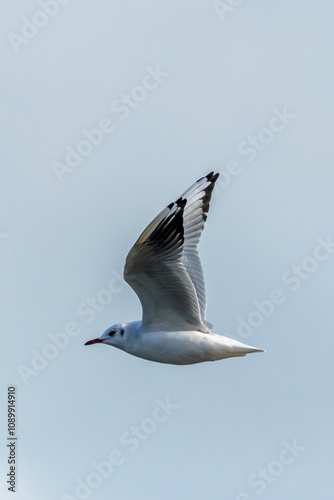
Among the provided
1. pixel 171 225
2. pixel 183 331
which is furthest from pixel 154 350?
pixel 171 225

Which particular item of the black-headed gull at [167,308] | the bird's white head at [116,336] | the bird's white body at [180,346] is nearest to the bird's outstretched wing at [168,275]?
the black-headed gull at [167,308]

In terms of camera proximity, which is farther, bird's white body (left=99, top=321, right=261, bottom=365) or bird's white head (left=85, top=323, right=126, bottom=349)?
bird's white head (left=85, top=323, right=126, bottom=349)

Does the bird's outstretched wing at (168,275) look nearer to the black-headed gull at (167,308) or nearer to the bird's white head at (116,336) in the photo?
the black-headed gull at (167,308)

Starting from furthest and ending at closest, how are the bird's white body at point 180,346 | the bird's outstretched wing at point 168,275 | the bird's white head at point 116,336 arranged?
1. the bird's white head at point 116,336
2. the bird's white body at point 180,346
3. the bird's outstretched wing at point 168,275

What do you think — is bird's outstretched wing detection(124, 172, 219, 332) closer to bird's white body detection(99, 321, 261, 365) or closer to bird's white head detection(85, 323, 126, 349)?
bird's white body detection(99, 321, 261, 365)

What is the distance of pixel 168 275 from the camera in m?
13.1

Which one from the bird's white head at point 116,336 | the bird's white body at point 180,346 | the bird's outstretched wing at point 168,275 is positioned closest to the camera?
the bird's outstretched wing at point 168,275

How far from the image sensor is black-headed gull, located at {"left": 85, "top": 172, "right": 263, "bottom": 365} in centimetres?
1275

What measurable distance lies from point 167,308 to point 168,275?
1.90 ft

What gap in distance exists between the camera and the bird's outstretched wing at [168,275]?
1273 centimetres

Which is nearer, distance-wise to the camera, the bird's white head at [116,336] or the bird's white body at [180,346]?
the bird's white body at [180,346]

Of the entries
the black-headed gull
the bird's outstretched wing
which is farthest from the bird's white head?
the bird's outstretched wing

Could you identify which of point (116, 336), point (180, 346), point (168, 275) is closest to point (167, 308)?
point (180, 346)

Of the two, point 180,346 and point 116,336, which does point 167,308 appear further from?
point 116,336
